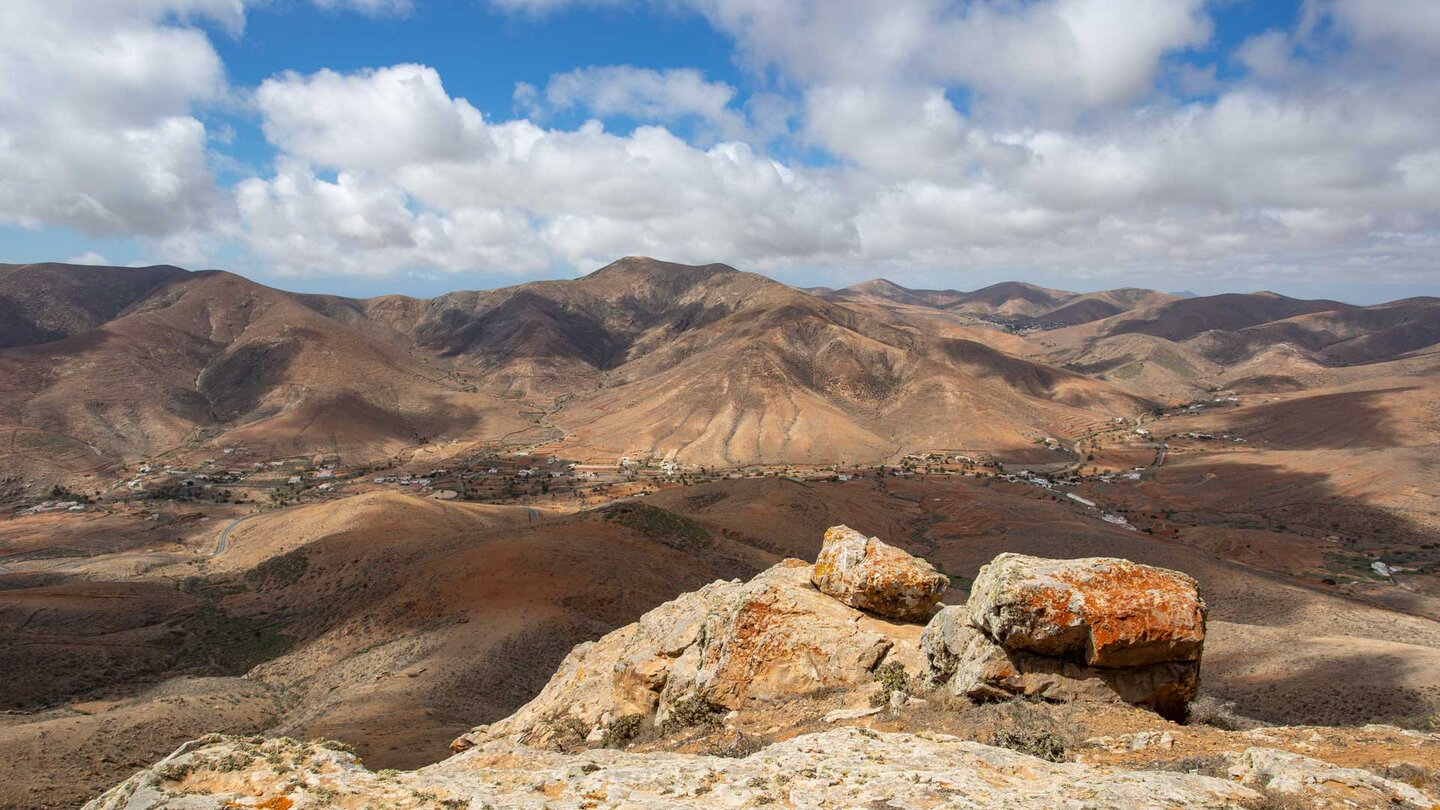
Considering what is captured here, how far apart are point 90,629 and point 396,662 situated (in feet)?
87.4

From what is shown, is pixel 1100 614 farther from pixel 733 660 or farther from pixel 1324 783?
pixel 733 660

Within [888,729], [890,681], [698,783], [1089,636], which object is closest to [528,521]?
[890,681]

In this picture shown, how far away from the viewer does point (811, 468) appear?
455ft

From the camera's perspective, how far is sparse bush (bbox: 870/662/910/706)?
14039 mm

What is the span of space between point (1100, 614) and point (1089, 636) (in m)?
0.54

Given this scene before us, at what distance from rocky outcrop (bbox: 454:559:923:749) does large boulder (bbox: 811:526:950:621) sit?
16.2 inches

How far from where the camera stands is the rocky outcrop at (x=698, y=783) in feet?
27.1

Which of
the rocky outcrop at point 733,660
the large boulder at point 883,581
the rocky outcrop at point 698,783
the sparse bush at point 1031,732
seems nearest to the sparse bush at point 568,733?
the rocky outcrop at point 733,660

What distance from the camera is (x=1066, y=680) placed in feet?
40.5

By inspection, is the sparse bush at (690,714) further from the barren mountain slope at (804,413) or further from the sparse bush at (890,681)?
the barren mountain slope at (804,413)

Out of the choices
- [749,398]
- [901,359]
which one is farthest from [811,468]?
[901,359]

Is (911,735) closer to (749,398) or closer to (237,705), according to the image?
(237,705)

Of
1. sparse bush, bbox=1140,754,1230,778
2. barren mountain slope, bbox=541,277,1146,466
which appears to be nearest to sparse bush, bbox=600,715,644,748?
sparse bush, bbox=1140,754,1230,778

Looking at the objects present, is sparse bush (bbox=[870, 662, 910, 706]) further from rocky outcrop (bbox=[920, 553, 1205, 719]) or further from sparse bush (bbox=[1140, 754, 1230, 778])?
sparse bush (bbox=[1140, 754, 1230, 778])
